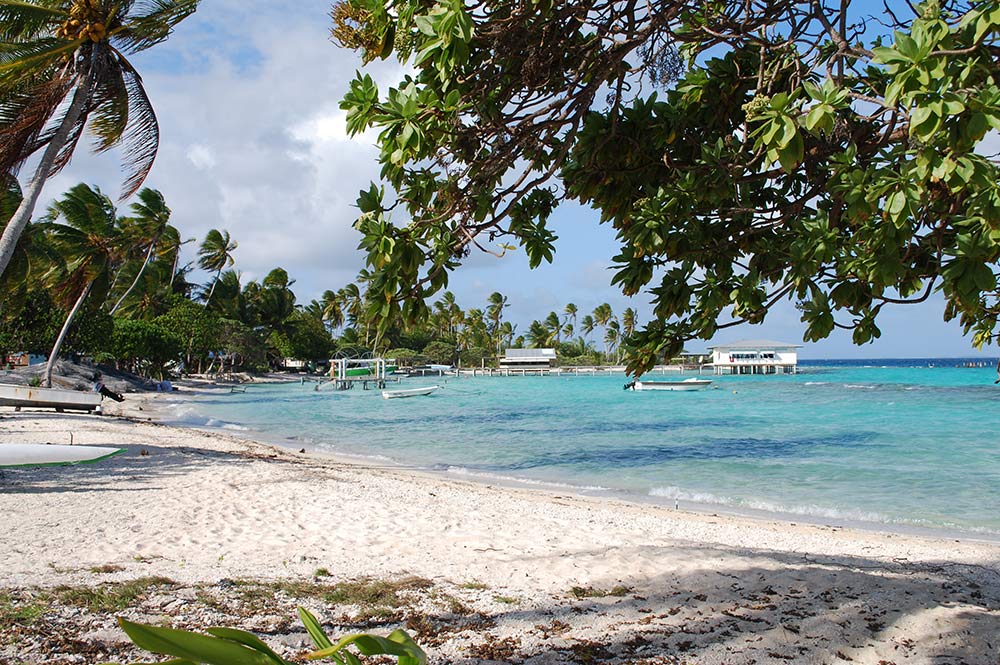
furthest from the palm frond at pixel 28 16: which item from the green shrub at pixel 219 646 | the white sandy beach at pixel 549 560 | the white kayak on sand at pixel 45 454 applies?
the green shrub at pixel 219 646

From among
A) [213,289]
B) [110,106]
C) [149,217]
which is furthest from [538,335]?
[110,106]

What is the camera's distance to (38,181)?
8.44 meters

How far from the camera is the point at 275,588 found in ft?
15.3

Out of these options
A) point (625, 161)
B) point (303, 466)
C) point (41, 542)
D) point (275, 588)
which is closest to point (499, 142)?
point (625, 161)

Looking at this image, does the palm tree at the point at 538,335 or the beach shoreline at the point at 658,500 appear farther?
the palm tree at the point at 538,335

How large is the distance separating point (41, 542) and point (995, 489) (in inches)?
607

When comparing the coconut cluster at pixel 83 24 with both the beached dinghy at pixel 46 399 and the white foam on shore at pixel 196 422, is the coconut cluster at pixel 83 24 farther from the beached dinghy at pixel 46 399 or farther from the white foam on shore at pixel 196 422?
the white foam on shore at pixel 196 422

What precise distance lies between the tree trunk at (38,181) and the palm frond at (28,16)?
0.93 m

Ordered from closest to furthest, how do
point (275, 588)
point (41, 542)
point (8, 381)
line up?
1. point (275, 588)
2. point (41, 542)
3. point (8, 381)

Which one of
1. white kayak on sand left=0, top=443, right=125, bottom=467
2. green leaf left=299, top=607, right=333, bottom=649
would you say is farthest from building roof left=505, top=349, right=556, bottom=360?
green leaf left=299, top=607, right=333, bottom=649

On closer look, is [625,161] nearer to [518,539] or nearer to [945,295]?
[945,295]

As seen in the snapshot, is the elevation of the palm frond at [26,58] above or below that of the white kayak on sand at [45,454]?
above

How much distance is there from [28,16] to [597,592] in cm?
927

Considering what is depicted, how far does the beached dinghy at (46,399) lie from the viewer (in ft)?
59.7
